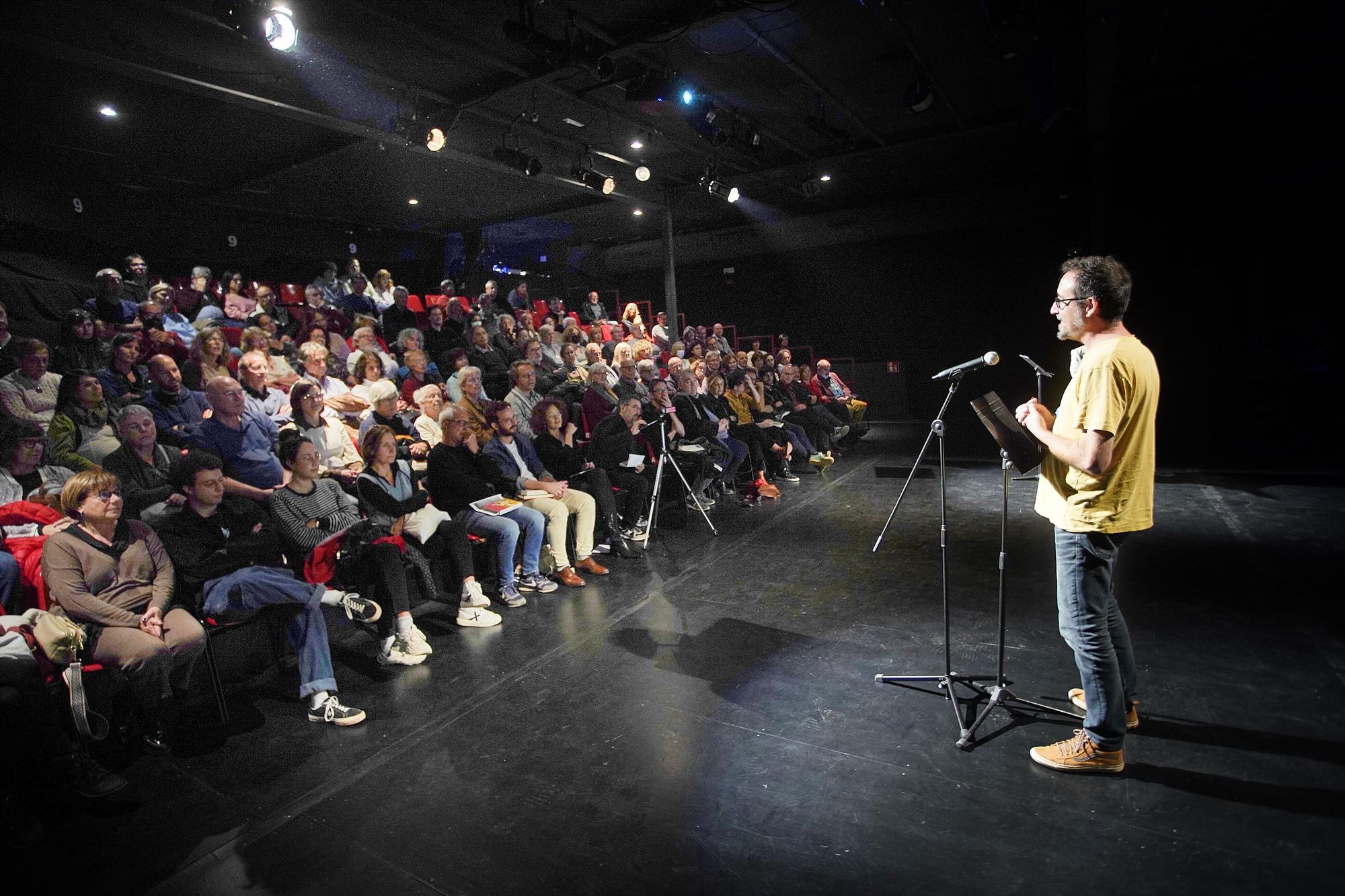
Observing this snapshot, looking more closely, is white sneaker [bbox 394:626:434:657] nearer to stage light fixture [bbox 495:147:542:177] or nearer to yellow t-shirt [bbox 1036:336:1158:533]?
yellow t-shirt [bbox 1036:336:1158:533]

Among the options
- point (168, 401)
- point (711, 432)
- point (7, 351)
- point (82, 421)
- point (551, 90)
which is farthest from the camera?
point (551, 90)

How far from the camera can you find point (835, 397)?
9711 millimetres

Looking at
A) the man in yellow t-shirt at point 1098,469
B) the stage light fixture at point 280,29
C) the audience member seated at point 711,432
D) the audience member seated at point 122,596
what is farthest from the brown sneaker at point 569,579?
the stage light fixture at point 280,29

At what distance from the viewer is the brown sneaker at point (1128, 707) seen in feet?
7.72

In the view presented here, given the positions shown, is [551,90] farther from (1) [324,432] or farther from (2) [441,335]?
(1) [324,432]

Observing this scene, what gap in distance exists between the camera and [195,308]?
23.6ft

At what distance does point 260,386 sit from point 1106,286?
489cm

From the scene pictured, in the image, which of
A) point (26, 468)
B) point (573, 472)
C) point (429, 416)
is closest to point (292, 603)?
point (26, 468)

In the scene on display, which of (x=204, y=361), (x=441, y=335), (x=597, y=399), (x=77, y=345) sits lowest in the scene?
(x=597, y=399)

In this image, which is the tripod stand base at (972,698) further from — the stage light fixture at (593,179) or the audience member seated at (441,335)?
the stage light fixture at (593,179)

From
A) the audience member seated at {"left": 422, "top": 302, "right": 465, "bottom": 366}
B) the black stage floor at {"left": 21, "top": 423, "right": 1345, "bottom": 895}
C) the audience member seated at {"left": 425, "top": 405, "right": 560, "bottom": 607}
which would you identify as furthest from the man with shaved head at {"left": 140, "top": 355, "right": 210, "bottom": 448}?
the audience member seated at {"left": 422, "top": 302, "right": 465, "bottom": 366}

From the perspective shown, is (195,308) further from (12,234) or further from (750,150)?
(750,150)

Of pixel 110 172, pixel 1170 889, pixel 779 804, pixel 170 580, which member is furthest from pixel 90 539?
pixel 110 172

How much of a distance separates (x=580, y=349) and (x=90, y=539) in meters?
5.71
